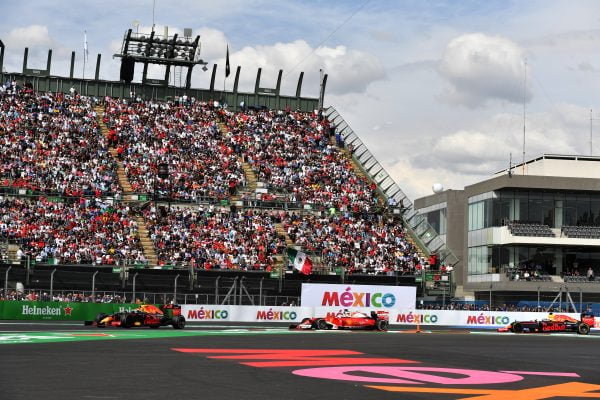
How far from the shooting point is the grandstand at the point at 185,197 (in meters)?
56.0

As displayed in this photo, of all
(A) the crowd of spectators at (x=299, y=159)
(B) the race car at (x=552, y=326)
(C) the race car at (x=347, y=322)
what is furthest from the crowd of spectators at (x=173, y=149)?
(B) the race car at (x=552, y=326)

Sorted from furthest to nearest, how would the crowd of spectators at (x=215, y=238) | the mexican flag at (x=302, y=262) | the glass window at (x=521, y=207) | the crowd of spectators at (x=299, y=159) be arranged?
the glass window at (x=521, y=207), the crowd of spectators at (x=299, y=159), the crowd of spectators at (x=215, y=238), the mexican flag at (x=302, y=262)

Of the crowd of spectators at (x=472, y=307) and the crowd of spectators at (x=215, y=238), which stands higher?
the crowd of spectators at (x=215, y=238)

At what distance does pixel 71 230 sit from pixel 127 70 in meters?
26.2

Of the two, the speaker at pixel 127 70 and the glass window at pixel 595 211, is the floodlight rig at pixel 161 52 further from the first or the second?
the glass window at pixel 595 211

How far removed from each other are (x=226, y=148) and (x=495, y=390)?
181 ft

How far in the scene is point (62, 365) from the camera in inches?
829

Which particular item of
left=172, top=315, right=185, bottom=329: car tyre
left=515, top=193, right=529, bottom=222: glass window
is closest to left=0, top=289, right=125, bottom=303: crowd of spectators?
left=172, top=315, right=185, bottom=329: car tyre

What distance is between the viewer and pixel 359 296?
2306 inches

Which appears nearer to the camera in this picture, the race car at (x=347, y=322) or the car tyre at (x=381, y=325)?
the race car at (x=347, y=322)

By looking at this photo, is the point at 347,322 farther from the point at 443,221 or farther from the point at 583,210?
the point at 443,221

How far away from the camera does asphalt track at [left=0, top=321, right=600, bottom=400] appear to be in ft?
55.6

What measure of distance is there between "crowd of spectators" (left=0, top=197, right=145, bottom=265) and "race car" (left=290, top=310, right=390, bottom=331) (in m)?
14.5

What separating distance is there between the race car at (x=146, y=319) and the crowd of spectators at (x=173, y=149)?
21065 mm
